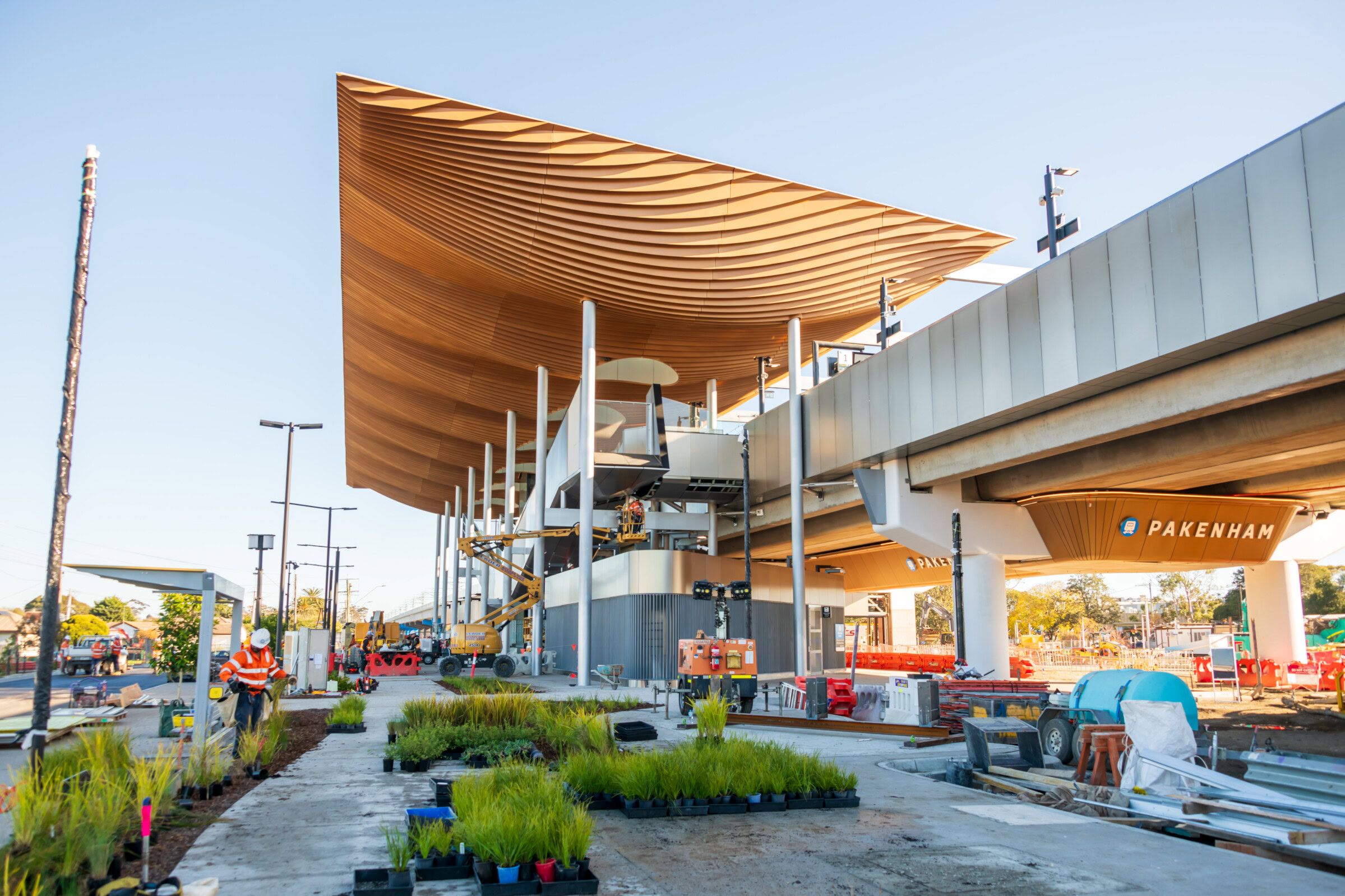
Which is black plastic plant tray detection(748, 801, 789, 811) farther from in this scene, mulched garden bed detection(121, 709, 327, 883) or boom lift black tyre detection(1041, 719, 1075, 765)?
boom lift black tyre detection(1041, 719, 1075, 765)

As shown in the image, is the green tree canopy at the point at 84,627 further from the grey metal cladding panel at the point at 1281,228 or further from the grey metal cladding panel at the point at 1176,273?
the grey metal cladding panel at the point at 1281,228

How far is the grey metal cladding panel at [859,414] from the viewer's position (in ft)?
89.6

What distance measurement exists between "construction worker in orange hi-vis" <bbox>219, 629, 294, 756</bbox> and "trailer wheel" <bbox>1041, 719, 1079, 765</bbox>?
11.2m

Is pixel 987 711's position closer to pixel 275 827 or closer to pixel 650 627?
pixel 275 827

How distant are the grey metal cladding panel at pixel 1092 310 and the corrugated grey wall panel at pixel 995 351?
224 cm

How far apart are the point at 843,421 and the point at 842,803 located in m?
20.6

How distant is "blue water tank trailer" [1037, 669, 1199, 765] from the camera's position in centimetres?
1213

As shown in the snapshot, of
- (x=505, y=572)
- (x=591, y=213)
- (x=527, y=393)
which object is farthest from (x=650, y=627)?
(x=527, y=393)

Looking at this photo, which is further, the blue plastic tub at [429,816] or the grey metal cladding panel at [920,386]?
the grey metal cladding panel at [920,386]

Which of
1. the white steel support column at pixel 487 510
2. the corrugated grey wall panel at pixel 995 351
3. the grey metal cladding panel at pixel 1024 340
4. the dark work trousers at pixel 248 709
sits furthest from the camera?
the white steel support column at pixel 487 510

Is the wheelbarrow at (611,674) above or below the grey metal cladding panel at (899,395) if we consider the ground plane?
below

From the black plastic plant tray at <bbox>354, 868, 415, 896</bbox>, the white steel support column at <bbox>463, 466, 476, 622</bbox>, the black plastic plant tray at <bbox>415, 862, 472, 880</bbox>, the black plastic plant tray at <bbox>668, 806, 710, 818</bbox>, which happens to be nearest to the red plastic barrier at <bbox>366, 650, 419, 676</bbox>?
the white steel support column at <bbox>463, 466, 476, 622</bbox>

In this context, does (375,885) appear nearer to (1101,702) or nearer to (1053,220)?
(1101,702)

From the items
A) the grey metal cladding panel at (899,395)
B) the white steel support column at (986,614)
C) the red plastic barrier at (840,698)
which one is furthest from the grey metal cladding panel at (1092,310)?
the white steel support column at (986,614)
